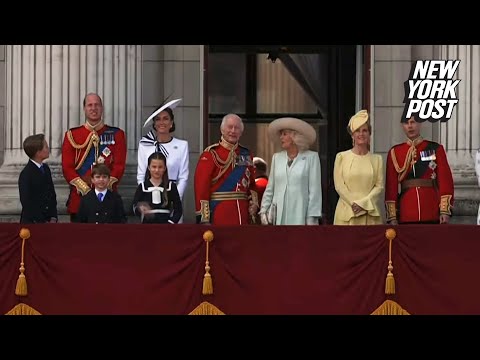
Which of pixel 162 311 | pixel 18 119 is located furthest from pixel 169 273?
pixel 18 119

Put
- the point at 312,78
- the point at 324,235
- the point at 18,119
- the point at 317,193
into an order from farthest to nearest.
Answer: the point at 312,78, the point at 18,119, the point at 317,193, the point at 324,235

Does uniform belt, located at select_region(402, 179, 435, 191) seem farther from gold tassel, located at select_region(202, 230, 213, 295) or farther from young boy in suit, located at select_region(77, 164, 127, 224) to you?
young boy in suit, located at select_region(77, 164, 127, 224)

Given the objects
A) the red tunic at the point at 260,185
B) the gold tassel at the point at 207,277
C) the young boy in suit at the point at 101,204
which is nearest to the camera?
the gold tassel at the point at 207,277

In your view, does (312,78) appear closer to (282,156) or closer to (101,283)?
(282,156)

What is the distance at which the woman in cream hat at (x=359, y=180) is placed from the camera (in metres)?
16.5

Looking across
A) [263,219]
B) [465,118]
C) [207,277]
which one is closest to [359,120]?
[263,219]

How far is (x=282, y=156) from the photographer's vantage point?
16812 millimetres

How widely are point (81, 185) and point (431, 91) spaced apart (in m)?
4.09

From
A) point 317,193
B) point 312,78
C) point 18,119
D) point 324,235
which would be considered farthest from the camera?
point 312,78

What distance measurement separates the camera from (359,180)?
16.5m

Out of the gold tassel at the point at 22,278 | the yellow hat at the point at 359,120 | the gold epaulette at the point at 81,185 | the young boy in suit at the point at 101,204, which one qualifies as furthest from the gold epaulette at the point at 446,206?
the gold tassel at the point at 22,278

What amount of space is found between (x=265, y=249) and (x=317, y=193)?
61.1 inches

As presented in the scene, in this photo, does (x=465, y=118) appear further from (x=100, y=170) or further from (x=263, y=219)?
(x=100, y=170)

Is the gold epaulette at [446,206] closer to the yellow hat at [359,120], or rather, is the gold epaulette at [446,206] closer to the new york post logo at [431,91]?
the yellow hat at [359,120]
